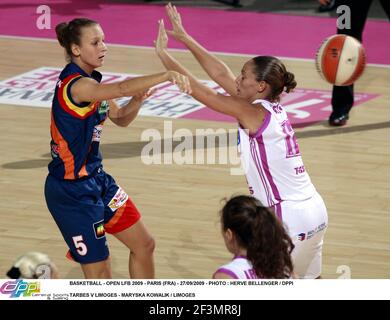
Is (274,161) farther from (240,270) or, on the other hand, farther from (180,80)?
(240,270)

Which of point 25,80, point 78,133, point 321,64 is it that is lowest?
point 25,80

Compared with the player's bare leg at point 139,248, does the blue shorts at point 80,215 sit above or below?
above

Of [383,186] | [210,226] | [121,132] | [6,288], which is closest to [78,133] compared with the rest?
[6,288]

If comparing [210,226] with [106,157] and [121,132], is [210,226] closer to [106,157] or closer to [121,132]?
[106,157]

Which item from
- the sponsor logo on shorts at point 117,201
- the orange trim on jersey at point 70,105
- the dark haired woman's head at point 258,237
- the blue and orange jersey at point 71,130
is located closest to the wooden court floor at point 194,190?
the sponsor logo on shorts at point 117,201

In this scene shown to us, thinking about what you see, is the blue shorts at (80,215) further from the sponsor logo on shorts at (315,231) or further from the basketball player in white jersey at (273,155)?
the sponsor logo on shorts at (315,231)

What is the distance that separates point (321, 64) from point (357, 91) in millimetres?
2731

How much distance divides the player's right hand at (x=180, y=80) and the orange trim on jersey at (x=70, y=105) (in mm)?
732

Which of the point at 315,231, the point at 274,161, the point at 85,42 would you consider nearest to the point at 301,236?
the point at 315,231

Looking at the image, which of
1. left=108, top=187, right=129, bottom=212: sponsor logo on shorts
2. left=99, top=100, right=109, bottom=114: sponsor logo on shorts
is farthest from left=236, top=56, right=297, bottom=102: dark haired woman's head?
left=108, top=187, right=129, bottom=212: sponsor logo on shorts

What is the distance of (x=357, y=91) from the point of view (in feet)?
44.2

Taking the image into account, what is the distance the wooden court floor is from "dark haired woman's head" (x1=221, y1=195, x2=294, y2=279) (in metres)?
2.74

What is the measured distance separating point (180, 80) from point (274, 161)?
30.9 inches

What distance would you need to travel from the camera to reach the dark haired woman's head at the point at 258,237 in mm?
5137
